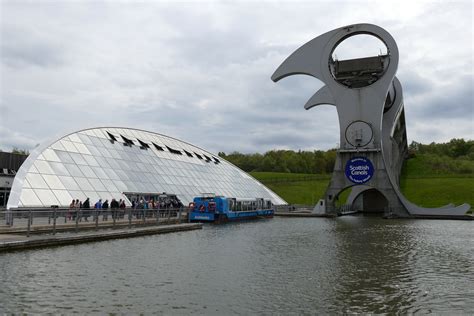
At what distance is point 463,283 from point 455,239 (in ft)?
44.4

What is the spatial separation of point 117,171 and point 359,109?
27.6 m

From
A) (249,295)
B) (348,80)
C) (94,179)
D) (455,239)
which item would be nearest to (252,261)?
(249,295)

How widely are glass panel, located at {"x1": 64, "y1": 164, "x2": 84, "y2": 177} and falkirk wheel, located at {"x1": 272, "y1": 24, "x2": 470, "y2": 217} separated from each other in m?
27.0

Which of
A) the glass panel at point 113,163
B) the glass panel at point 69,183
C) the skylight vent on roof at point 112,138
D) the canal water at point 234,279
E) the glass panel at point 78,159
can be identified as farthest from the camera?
the skylight vent on roof at point 112,138

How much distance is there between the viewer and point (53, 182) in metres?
30.1

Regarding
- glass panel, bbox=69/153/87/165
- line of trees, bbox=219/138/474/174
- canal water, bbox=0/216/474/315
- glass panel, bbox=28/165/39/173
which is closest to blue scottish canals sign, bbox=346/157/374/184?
glass panel, bbox=69/153/87/165

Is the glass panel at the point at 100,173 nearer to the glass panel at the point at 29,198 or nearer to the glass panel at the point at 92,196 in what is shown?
the glass panel at the point at 92,196

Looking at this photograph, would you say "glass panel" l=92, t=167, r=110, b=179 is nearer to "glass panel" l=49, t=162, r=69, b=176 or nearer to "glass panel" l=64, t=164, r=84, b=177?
"glass panel" l=64, t=164, r=84, b=177

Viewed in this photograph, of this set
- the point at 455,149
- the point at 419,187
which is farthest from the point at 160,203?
the point at 455,149

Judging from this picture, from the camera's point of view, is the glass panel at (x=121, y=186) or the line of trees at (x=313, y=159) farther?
the line of trees at (x=313, y=159)

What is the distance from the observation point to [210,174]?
167 feet

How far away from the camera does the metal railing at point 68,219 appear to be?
19875mm

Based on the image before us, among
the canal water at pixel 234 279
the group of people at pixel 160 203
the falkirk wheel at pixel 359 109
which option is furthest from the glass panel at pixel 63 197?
the falkirk wheel at pixel 359 109

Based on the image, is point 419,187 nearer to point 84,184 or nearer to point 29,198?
point 84,184
